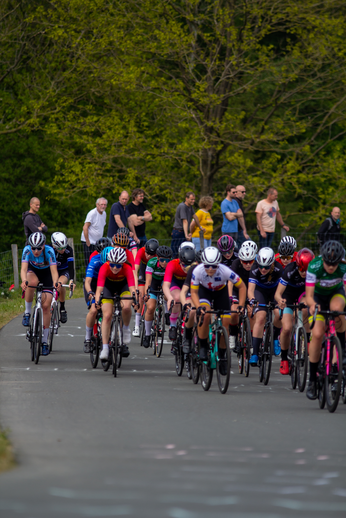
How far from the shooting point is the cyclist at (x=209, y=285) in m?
10.9

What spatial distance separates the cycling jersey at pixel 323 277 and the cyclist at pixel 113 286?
305 centimetres

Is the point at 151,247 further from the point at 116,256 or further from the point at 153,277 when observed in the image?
the point at 116,256

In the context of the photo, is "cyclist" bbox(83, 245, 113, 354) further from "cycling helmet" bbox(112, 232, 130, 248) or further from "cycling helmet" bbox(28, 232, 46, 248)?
"cycling helmet" bbox(28, 232, 46, 248)

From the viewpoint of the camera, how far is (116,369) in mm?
11703

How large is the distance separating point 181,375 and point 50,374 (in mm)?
1707

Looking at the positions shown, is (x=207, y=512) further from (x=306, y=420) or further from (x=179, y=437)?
(x=306, y=420)

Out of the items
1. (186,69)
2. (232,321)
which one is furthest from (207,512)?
(186,69)

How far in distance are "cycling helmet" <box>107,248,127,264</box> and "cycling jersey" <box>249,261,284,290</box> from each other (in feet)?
5.76

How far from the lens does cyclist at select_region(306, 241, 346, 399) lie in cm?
953

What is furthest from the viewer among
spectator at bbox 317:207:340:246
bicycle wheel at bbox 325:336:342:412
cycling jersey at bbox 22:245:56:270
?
spectator at bbox 317:207:340:246

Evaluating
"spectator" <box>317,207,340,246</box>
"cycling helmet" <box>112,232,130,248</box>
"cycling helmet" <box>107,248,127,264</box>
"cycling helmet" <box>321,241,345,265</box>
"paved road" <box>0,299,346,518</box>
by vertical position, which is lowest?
"paved road" <box>0,299,346,518</box>

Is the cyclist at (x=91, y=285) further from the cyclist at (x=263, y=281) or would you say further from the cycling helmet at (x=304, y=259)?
the cycling helmet at (x=304, y=259)

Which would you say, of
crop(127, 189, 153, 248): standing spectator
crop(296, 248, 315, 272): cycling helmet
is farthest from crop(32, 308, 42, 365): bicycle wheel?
crop(127, 189, 153, 248): standing spectator

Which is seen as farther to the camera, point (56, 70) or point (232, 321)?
point (56, 70)
